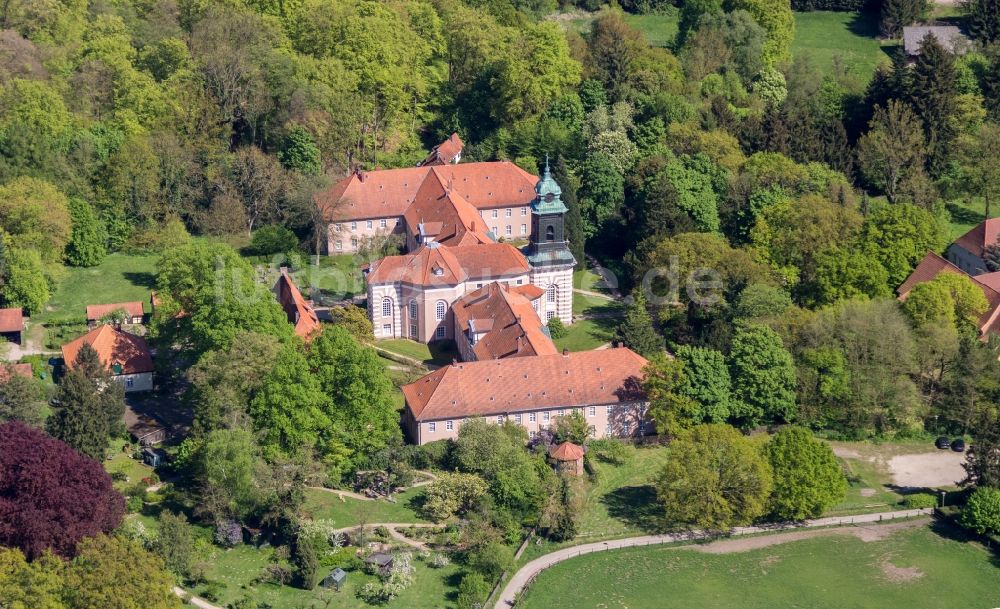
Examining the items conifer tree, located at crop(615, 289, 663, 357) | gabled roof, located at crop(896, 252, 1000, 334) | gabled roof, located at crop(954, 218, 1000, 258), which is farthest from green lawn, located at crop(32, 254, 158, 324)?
gabled roof, located at crop(954, 218, 1000, 258)

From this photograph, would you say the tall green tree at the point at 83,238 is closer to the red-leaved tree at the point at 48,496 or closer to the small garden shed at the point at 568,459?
the red-leaved tree at the point at 48,496

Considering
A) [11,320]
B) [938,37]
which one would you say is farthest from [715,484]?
[938,37]

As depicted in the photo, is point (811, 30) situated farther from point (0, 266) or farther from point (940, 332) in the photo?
point (0, 266)

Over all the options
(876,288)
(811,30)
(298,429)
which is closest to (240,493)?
(298,429)

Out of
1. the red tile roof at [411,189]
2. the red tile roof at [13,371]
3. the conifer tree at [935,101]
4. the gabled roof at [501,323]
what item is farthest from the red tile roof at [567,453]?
the conifer tree at [935,101]

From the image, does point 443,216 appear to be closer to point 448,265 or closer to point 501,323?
point 448,265

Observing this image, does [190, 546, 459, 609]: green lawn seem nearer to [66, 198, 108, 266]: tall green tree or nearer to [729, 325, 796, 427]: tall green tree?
[729, 325, 796, 427]: tall green tree
